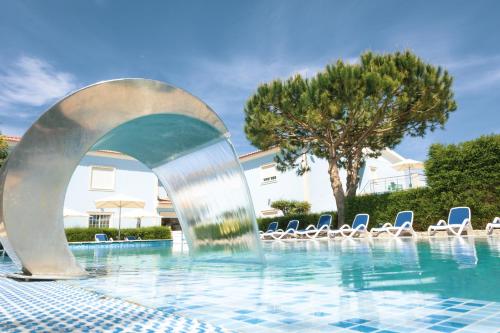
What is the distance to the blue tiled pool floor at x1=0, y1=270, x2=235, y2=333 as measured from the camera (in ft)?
7.90

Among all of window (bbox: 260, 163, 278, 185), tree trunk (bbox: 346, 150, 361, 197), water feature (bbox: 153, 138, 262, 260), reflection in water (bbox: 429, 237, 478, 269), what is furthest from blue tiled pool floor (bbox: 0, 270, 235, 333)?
window (bbox: 260, 163, 278, 185)

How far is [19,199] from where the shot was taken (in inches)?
187

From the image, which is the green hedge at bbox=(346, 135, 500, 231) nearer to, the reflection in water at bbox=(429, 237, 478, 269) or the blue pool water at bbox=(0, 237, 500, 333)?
the reflection in water at bbox=(429, 237, 478, 269)

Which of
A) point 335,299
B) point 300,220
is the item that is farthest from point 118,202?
point 335,299

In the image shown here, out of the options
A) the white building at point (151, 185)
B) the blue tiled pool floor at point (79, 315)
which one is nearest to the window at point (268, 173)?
the white building at point (151, 185)

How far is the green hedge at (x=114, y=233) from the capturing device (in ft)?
79.5

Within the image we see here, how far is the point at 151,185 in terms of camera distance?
34250 mm

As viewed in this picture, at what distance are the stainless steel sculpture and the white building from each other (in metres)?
20.2

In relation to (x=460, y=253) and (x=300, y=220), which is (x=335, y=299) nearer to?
(x=460, y=253)

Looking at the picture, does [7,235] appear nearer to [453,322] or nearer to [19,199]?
[19,199]

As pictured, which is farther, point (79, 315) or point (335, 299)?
point (335, 299)

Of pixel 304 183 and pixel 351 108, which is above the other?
pixel 351 108

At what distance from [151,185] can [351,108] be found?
71.2 feet

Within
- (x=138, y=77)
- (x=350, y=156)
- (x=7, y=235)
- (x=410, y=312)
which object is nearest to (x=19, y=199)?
(x=7, y=235)
